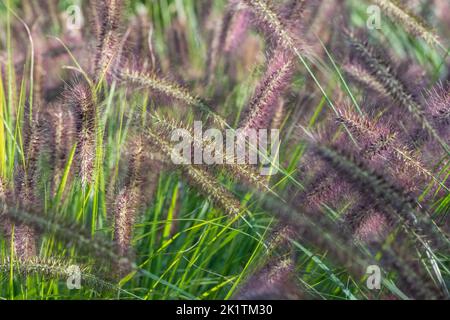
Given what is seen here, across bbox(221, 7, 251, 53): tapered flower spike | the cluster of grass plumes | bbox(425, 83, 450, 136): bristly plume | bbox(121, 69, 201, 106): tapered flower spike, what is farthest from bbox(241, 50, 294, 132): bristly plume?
bbox(221, 7, 251, 53): tapered flower spike

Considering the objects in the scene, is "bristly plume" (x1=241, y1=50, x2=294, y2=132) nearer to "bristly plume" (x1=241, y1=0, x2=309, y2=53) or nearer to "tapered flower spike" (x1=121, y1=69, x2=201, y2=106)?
"bristly plume" (x1=241, y1=0, x2=309, y2=53)

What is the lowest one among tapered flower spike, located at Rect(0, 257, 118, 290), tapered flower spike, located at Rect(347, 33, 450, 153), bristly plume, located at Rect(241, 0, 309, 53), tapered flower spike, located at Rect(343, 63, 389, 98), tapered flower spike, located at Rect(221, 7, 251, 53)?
tapered flower spike, located at Rect(0, 257, 118, 290)

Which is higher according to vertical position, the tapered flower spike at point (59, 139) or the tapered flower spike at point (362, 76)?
the tapered flower spike at point (362, 76)

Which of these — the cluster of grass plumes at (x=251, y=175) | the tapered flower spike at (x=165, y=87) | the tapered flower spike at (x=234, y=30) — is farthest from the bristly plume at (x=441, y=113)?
the tapered flower spike at (x=234, y=30)

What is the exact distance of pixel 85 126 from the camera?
2012 mm

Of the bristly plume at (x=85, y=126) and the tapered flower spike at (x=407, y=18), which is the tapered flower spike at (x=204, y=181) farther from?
the tapered flower spike at (x=407, y=18)

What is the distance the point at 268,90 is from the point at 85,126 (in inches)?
19.7

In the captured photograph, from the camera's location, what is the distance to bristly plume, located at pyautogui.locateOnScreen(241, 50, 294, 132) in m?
2.09

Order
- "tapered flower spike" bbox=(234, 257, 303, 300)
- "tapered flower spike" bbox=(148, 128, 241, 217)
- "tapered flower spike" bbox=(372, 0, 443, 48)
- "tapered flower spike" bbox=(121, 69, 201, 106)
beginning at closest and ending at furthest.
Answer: "tapered flower spike" bbox=(234, 257, 303, 300) < "tapered flower spike" bbox=(148, 128, 241, 217) < "tapered flower spike" bbox=(121, 69, 201, 106) < "tapered flower spike" bbox=(372, 0, 443, 48)

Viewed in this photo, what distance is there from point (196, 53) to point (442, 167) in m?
1.74

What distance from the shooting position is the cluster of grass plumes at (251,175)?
1.71 meters

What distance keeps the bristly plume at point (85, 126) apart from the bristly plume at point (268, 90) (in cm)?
42
